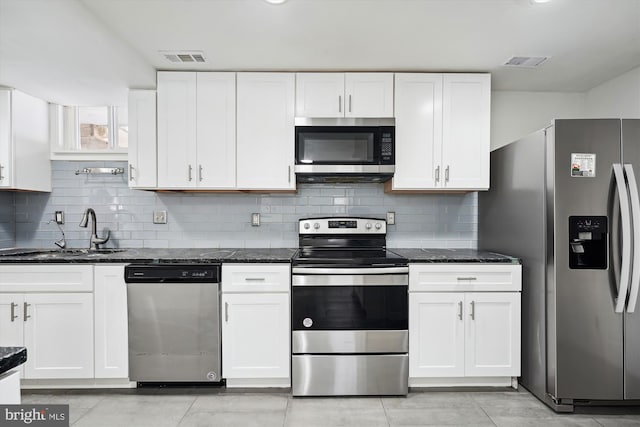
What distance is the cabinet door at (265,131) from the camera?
2834 millimetres

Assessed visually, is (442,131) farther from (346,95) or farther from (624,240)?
(624,240)

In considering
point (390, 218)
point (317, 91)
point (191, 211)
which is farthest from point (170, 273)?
point (390, 218)

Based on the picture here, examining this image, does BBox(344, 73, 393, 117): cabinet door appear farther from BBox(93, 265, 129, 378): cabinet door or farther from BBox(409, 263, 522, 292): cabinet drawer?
BBox(93, 265, 129, 378): cabinet door

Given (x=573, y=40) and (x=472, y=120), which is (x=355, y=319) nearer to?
(x=472, y=120)

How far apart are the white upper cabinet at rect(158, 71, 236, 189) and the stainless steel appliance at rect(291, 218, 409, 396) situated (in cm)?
101

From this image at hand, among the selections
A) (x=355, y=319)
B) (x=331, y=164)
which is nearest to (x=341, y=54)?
(x=331, y=164)

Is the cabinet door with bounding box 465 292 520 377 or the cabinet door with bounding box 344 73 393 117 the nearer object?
the cabinet door with bounding box 465 292 520 377

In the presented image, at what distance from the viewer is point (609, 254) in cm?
221

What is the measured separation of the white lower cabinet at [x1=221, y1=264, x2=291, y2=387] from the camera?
2.51 meters

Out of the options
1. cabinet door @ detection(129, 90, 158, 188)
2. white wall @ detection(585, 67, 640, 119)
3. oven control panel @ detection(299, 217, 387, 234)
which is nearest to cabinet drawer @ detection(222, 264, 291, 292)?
oven control panel @ detection(299, 217, 387, 234)

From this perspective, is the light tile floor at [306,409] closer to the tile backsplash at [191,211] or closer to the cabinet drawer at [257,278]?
the cabinet drawer at [257,278]

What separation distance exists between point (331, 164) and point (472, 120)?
1153 mm

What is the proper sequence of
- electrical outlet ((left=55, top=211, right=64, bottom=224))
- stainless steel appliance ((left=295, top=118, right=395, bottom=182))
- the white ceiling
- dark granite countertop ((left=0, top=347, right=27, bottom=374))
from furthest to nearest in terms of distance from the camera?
1. electrical outlet ((left=55, top=211, right=64, bottom=224))
2. stainless steel appliance ((left=295, top=118, right=395, bottom=182))
3. the white ceiling
4. dark granite countertop ((left=0, top=347, right=27, bottom=374))

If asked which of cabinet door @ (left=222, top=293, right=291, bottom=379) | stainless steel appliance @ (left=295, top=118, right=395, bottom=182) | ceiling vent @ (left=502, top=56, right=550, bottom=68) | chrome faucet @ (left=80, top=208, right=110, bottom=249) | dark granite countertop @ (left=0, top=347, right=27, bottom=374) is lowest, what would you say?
cabinet door @ (left=222, top=293, right=291, bottom=379)
